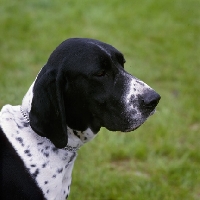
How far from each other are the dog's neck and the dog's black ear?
0.08 metres

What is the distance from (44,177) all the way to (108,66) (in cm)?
71

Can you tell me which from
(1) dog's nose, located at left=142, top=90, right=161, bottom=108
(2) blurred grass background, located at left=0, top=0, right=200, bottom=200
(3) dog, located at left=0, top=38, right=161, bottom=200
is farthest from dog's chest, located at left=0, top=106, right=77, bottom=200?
(2) blurred grass background, located at left=0, top=0, right=200, bottom=200

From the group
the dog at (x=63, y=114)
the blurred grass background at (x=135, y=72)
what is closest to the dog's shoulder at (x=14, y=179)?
the dog at (x=63, y=114)

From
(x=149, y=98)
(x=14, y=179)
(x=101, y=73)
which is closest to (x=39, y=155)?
(x=14, y=179)

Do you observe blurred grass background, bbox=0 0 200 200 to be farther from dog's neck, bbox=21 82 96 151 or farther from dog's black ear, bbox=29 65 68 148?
dog's black ear, bbox=29 65 68 148

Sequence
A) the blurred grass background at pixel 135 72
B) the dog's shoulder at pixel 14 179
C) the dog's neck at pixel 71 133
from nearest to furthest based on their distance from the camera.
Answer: the dog's shoulder at pixel 14 179 → the dog's neck at pixel 71 133 → the blurred grass background at pixel 135 72

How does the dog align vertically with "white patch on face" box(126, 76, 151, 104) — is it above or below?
below

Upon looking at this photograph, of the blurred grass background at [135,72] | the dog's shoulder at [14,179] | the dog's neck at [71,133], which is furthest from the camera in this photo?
the blurred grass background at [135,72]

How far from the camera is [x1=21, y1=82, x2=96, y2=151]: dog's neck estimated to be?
2.54 metres

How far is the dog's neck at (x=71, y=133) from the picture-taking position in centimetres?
254

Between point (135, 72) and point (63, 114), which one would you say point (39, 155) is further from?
point (135, 72)

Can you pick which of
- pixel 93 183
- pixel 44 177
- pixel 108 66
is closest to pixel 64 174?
pixel 44 177

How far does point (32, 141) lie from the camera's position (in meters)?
2.49

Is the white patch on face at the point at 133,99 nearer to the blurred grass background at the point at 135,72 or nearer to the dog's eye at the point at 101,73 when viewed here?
the dog's eye at the point at 101,73
